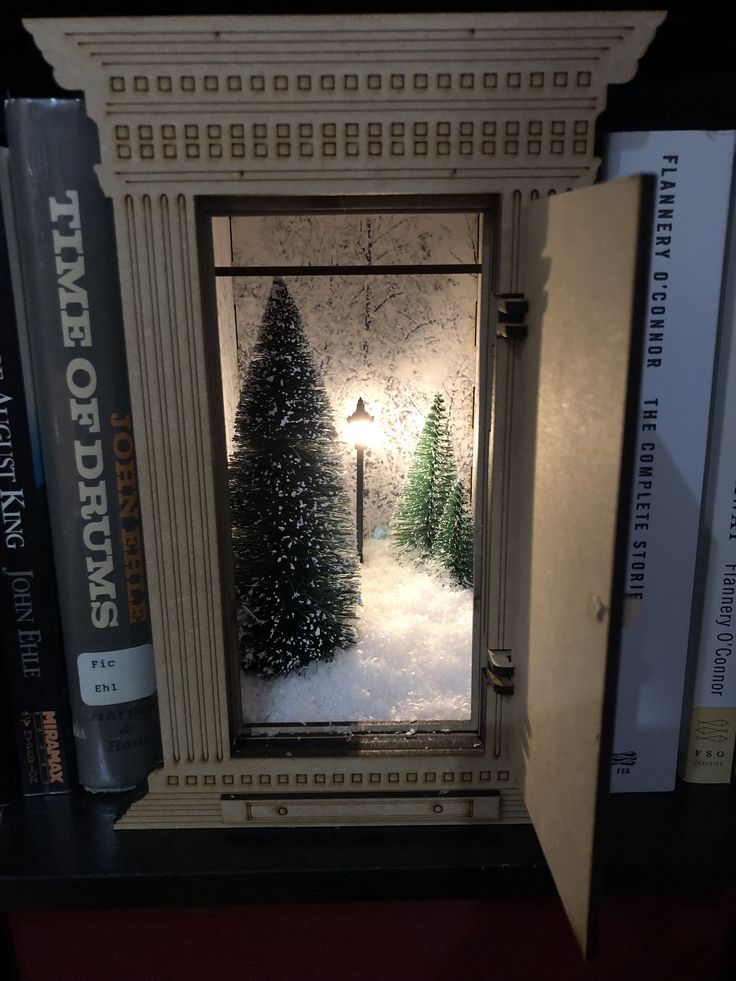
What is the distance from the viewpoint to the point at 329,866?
710mm

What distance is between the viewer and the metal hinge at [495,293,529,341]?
0.63 m

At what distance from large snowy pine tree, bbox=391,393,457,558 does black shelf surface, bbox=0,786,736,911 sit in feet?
1.06

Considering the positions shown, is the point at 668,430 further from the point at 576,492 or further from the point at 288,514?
the point at 288,514

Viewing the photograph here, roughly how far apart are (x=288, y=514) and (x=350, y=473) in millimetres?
89

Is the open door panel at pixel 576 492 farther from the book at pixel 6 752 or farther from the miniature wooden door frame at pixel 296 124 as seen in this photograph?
the book at pixel 6 752

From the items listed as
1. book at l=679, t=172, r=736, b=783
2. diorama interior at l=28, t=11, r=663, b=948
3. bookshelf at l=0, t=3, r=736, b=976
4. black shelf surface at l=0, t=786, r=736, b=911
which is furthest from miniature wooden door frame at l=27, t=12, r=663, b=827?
black shelf surface at l=0, t=786, r=736, b=911

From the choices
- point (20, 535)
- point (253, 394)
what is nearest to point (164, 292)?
point (253, 394)

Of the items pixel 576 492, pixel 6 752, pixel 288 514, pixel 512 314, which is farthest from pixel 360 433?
pixel 6 752

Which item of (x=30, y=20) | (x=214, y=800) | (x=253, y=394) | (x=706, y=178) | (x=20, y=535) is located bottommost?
(x=214, y=800)

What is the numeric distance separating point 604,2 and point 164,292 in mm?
515

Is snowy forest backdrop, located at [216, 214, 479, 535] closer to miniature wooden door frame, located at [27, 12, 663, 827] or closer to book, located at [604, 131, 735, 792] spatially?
miniature wooden door frame, located at [27, 12, 663, 827]

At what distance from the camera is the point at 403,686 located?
0.83 metres

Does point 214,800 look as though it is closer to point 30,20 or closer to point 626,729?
point 626,729

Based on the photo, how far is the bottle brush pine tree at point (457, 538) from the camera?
0.85 metres
